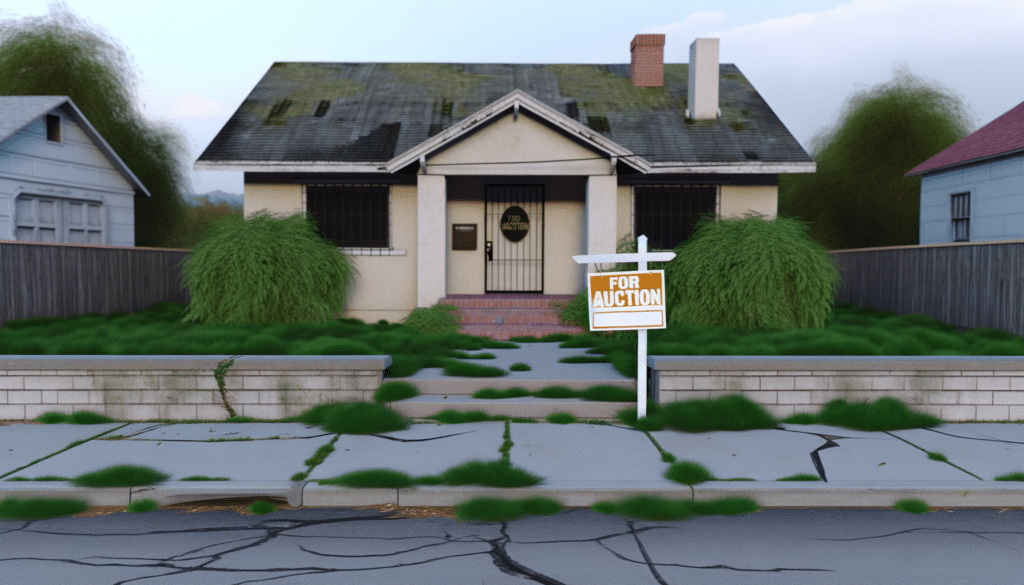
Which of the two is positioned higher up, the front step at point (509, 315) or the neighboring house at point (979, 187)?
the neighboring house at point (979, 187)

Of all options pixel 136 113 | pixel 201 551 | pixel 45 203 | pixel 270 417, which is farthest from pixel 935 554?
pixel 136 113

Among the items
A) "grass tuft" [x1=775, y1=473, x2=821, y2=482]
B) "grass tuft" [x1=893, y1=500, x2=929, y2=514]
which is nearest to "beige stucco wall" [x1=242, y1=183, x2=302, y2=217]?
"grass tuft" [x1=775, y1=473, x2=821, y2=482]

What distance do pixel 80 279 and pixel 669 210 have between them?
11318mm

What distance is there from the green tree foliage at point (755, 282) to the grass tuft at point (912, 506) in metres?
5.55

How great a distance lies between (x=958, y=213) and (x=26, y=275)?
19809mm

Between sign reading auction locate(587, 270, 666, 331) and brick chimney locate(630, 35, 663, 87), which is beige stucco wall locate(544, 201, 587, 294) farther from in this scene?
sign reading auction locate(587, 270, 666, 331)

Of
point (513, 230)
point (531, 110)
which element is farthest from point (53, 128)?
point (531, 110)

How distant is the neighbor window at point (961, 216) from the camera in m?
16.9

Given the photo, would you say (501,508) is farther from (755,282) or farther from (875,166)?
(875,166)

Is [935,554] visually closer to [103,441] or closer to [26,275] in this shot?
[103,441]

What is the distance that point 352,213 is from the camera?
14531mm

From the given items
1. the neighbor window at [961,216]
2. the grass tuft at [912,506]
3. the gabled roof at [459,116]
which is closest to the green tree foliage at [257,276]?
the gabled roof at [459,116]

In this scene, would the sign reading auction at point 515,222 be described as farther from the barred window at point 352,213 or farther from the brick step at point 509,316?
the brick step at point 509,316

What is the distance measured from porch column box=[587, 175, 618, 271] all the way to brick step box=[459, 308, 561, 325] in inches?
62.9
